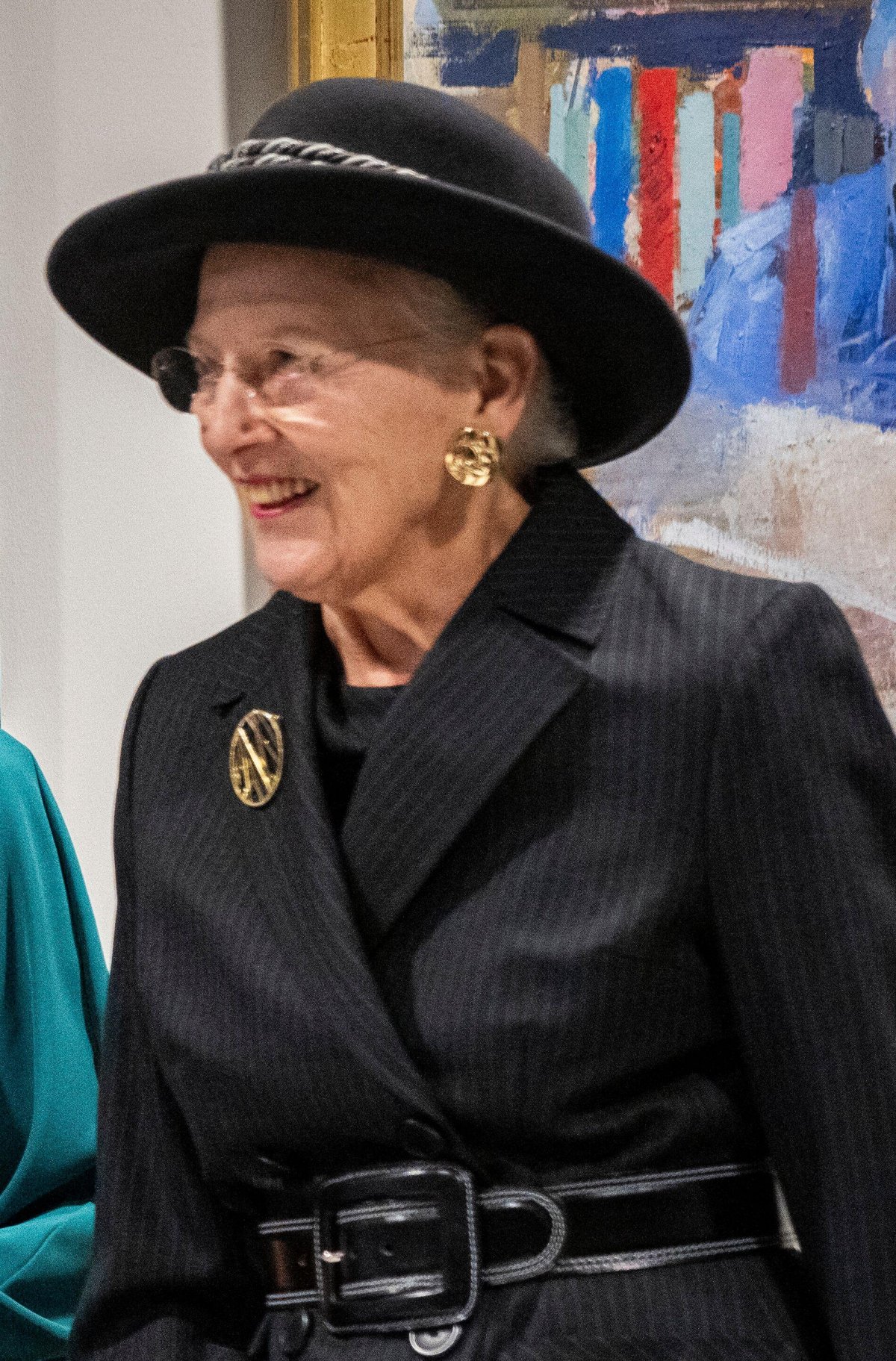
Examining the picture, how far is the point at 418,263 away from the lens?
3.88 feet

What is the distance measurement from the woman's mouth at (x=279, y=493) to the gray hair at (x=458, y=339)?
12cm

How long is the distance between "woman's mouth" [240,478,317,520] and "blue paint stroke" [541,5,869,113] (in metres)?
0.90

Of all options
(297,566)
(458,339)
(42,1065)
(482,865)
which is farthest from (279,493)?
(42,1065)

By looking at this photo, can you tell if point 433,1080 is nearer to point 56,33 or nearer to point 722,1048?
point 722,1048

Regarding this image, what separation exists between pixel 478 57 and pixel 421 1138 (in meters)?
1.24

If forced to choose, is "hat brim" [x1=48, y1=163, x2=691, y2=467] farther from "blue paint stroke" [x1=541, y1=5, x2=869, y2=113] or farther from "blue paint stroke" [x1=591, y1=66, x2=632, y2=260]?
"blue paint stroke" [x1=541, y1=5, x2=869, y2=113]

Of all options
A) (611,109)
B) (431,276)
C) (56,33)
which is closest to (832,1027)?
(431,276)

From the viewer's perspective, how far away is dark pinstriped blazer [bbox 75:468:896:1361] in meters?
1.12

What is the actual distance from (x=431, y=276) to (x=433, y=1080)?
544mm

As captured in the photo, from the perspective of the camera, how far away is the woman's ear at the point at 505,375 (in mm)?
1250

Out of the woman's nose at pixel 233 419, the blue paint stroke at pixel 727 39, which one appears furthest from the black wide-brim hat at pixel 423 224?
the blue paint stroke at pixel 727 39

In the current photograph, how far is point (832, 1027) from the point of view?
1.12 metres

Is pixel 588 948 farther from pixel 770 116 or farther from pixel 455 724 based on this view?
pixel 770 116

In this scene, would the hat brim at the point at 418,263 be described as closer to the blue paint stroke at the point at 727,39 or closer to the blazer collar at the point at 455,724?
the blazer collar at the point at 455,724
